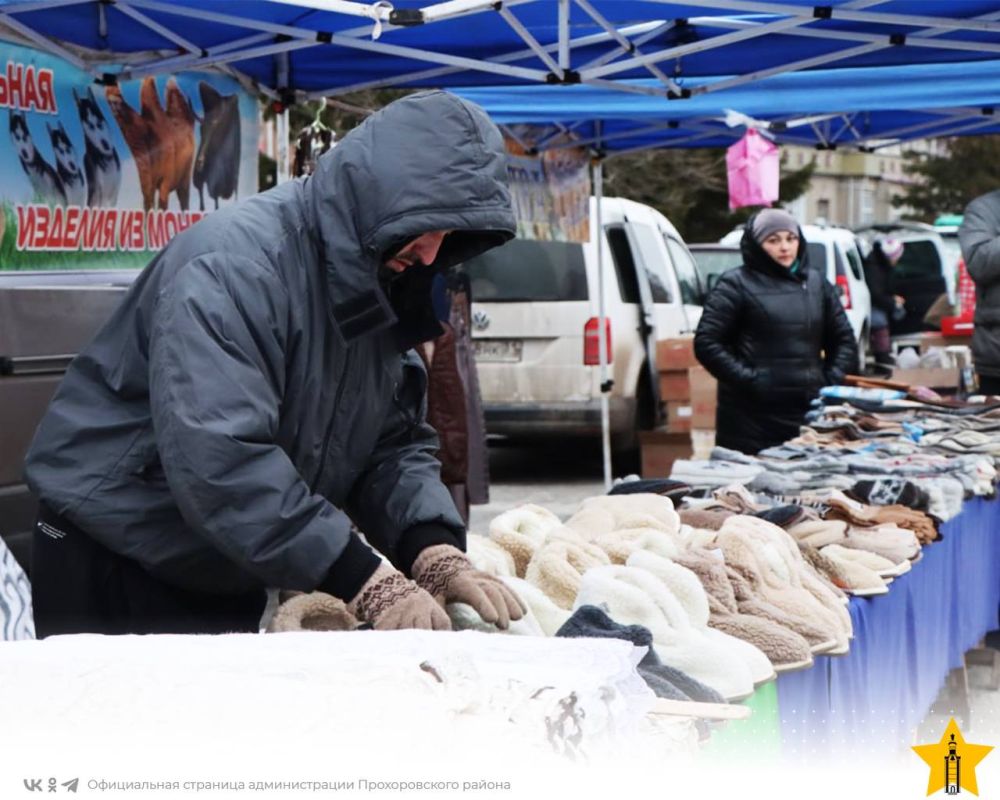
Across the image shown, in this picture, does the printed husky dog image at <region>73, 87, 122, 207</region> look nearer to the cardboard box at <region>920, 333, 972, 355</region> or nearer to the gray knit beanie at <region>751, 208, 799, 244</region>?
the gray knit beanie at <region>751, 208, 799, 244</region>

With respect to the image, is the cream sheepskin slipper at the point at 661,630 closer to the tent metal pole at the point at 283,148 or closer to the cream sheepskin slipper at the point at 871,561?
the cream sheepskin slipper at the point at 871,561

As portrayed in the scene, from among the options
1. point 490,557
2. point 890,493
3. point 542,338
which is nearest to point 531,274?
point 542,338

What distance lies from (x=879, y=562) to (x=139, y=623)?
204 centimetres

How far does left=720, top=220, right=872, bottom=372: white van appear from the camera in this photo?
14.8 metres

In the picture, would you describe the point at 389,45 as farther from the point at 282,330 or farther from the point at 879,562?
the point at 282,330

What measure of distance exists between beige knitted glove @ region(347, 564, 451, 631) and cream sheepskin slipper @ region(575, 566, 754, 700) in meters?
0.54

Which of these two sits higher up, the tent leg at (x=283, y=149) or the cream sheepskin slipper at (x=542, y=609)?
the tent leg at (x=283, y=149)

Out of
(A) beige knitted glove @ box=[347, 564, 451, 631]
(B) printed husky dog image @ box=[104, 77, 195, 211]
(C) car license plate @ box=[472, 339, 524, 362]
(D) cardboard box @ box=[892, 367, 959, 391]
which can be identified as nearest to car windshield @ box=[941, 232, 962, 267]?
(C) car license plate @ box=[472, 339, 524, 362]

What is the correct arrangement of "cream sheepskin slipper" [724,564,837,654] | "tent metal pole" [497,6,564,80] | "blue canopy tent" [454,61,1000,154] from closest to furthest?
"cream sheepskin slipper" [724,564,837,654], "tent metal pole" [497,6,564,80], "blue canopy tent" [454,61,1000,154]

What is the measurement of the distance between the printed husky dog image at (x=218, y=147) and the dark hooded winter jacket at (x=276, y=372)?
13.7ft

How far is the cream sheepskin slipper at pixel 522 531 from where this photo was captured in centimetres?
318

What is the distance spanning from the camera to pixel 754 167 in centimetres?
898

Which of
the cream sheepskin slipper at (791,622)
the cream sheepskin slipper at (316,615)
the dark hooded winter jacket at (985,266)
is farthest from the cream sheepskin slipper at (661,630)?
the dark hooded winter jacket at (985,266)

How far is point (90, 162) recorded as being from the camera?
19.0 feet
